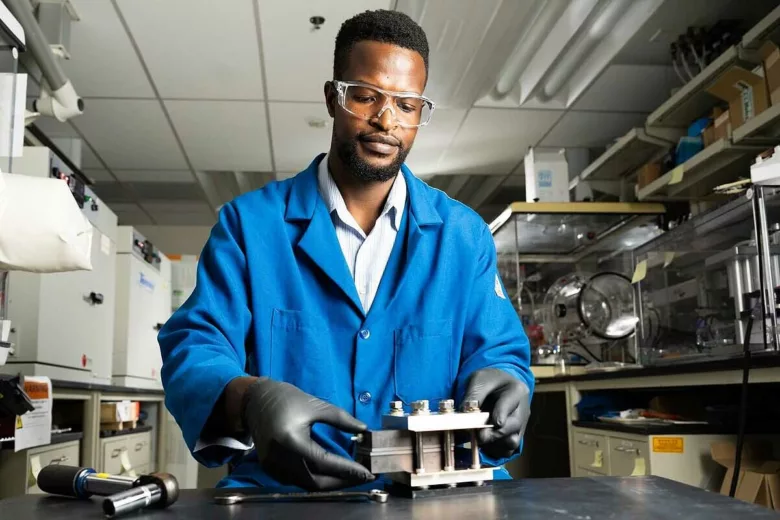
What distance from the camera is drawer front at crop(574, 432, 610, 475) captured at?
2.63 meters

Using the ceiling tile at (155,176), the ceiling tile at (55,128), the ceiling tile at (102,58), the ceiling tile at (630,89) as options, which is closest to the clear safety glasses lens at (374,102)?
the ceiling tile at (102,58)

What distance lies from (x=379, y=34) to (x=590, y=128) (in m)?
3.76

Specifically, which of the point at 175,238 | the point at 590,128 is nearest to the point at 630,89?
the point at 590,128

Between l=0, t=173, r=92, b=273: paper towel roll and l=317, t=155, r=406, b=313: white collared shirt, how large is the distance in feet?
2.28

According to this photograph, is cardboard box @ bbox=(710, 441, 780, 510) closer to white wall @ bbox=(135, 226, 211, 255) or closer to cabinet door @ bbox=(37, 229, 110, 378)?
cabinet door @ bbox=(37, 229, 110, 378)

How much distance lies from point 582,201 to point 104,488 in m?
3.98

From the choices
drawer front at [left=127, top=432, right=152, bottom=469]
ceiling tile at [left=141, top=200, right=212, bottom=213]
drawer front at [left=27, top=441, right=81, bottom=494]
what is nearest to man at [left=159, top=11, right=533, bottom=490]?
drawer front at [left=27, top=441, right=81, bottom=494]

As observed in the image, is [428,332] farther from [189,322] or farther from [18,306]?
[18,306]

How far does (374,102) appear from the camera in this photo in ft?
4.27

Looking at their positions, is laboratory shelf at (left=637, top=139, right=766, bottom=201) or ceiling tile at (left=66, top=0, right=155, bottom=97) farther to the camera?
ceiling tile at (left=66, top=0, right=155, bottom=97)

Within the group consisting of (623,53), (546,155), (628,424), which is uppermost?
(623,53)

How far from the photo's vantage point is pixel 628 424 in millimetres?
2389

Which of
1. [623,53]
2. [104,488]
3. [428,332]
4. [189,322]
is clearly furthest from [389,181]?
[623,53]

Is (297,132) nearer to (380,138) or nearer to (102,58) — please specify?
(102,58)
